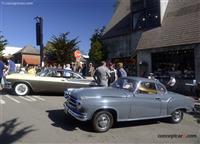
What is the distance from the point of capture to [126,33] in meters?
25.1

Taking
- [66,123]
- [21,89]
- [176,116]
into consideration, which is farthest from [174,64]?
[66,123]

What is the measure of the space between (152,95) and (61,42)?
2134 centimetres

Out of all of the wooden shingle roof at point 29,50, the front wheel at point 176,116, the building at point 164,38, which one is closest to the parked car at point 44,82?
the front wheel at point 176,116

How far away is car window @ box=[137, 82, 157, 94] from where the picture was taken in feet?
29.1

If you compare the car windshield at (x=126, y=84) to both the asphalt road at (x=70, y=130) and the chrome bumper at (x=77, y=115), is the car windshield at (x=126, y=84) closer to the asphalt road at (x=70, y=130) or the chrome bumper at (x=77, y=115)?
the asphalt road at (x=70, y=130)

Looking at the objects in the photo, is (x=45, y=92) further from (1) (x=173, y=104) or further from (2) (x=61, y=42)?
(2) (x=61, y=42)

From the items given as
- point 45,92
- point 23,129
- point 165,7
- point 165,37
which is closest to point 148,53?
point 165,37

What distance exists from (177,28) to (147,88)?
38.3 ft

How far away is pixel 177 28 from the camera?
19.7 meters

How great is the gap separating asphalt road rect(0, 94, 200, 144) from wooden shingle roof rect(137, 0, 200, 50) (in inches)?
358

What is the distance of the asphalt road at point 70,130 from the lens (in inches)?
282

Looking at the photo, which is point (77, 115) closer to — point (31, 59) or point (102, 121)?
point (102, 121)

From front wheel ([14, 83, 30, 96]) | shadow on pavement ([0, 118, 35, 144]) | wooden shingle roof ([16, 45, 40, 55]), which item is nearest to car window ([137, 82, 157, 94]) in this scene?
shadow on pavement ([0, 118, 35, 144])

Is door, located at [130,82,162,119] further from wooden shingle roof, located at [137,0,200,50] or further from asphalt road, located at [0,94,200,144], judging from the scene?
wooden shingle roof, located at [137,0,200,50]
